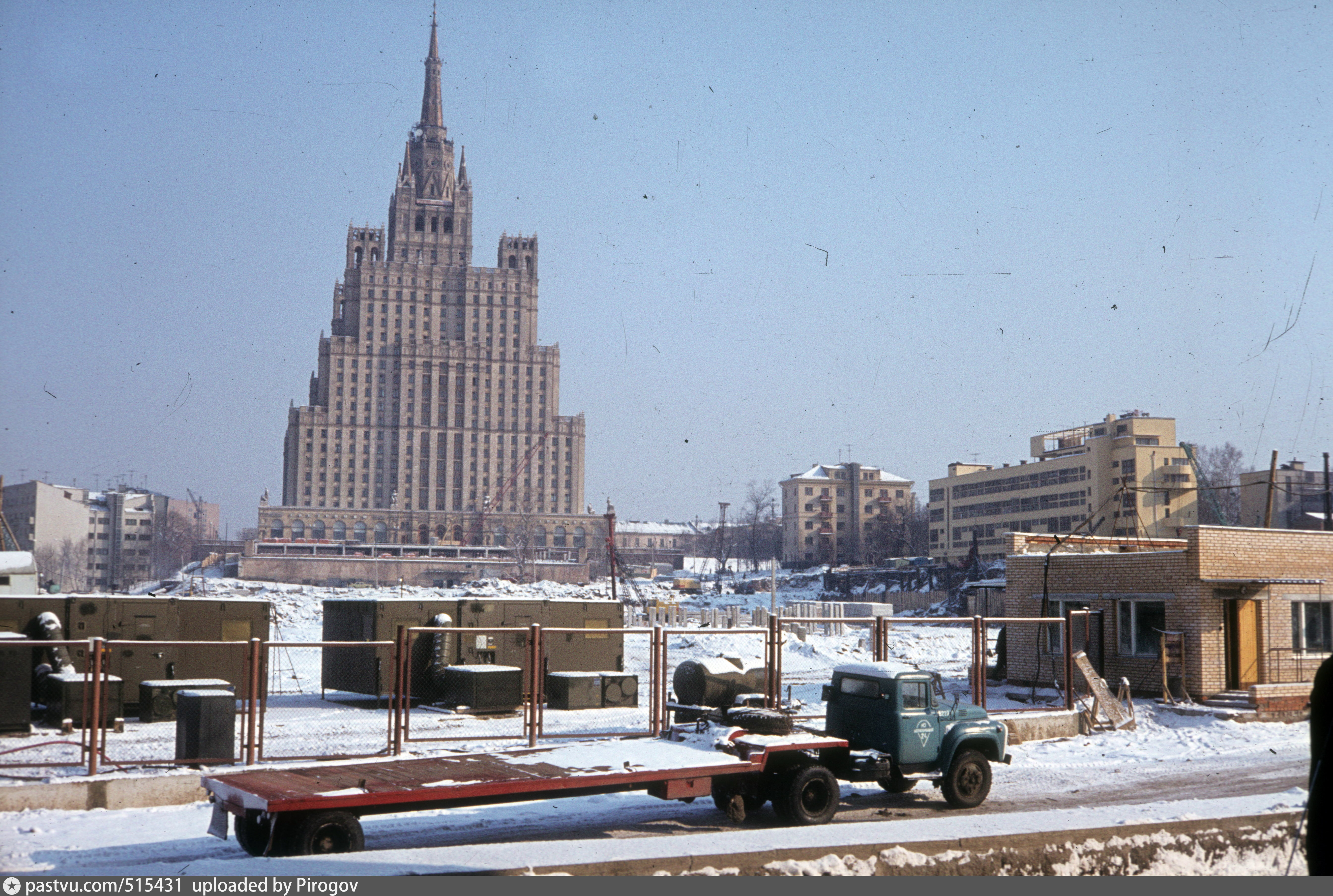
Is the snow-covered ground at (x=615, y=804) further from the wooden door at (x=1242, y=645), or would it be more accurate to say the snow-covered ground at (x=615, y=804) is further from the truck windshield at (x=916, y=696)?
the wooden door at (x=1242, y=645)

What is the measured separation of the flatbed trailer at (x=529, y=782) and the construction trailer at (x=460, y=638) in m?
11.9

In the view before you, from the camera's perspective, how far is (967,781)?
15.3m

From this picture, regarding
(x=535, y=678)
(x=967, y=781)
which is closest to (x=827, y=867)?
(x=967, y=781)

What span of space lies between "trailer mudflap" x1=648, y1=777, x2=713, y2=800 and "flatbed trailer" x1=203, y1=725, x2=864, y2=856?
1cm

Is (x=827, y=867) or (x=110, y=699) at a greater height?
(x=827, y=867)

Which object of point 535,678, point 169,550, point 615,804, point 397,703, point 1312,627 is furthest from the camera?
point 169,550

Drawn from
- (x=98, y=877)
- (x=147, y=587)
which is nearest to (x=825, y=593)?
(x=147, y=587)

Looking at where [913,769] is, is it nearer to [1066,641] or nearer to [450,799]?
[450,799]

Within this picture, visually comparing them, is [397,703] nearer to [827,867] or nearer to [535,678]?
[535,678]

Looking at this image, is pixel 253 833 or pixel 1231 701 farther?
pixel 1231 701

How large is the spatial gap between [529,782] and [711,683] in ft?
34.3

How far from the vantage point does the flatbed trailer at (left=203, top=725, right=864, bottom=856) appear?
1086 cm

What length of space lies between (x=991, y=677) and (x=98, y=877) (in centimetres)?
2643

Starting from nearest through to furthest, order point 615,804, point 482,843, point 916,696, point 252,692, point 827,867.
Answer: point 827,867 → point 482,843 → point 916,696 → point 615,804 → point 252,692
